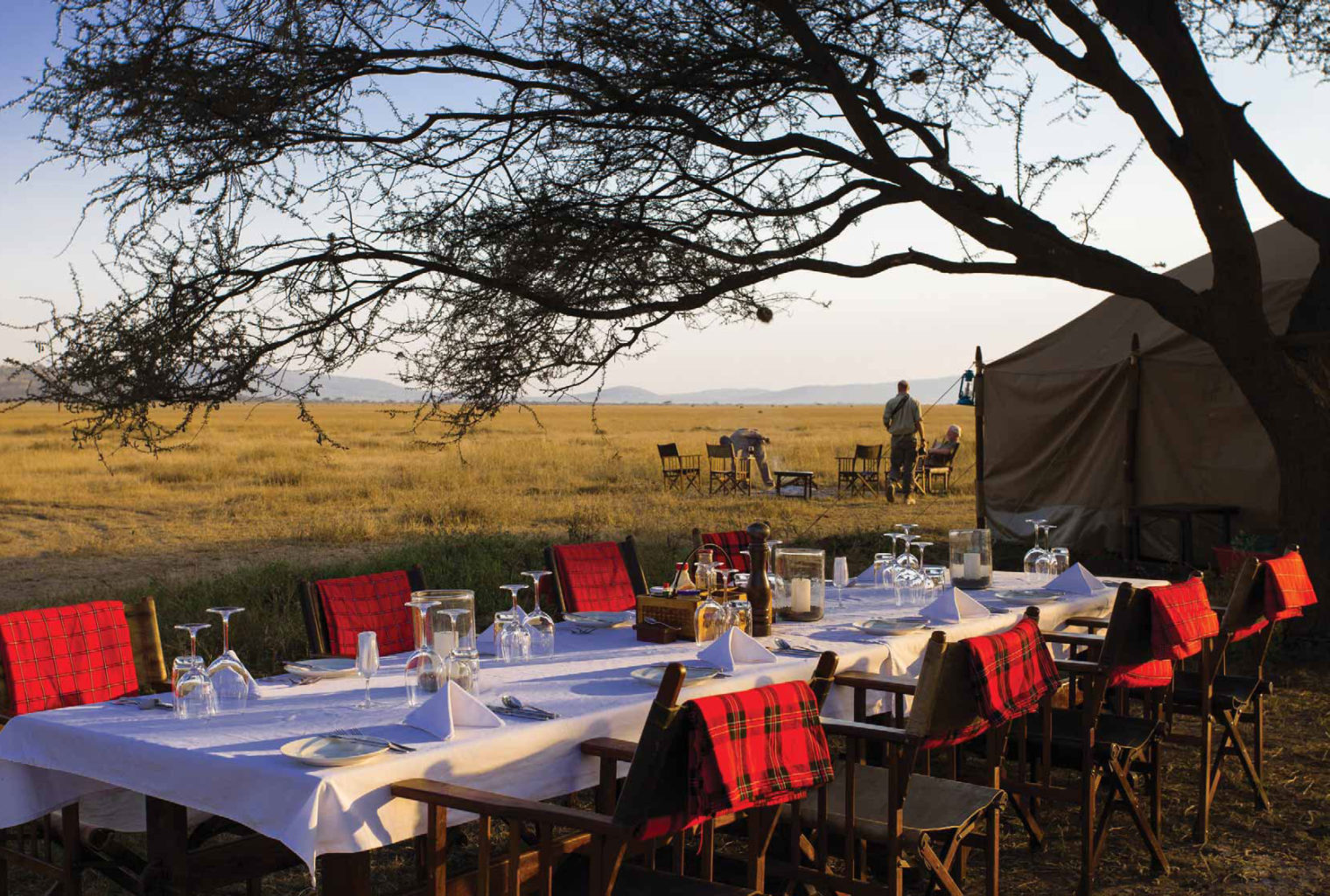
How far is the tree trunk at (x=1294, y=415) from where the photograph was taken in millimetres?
8391

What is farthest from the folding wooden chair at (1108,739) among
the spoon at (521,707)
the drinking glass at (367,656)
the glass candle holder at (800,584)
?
the drinking glass at (367,656)

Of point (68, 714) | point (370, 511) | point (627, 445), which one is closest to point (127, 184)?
point (68, 714)

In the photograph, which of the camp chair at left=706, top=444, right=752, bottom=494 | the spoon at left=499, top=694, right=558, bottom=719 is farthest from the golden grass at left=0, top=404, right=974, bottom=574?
the spoon at left=499, top=694, right=558, bottom=719

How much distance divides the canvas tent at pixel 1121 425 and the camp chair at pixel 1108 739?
7.46 metres

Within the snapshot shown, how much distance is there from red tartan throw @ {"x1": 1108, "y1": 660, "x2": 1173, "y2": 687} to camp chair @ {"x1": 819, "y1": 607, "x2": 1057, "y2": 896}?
60 cm

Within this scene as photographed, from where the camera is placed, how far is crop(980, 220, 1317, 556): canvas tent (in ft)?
38.5

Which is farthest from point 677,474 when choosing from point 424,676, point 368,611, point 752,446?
point 424,676

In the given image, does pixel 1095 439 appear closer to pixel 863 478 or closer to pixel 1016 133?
pixel 1016 133

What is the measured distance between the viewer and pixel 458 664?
141 inches

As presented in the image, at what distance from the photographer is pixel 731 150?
8195 millimetres

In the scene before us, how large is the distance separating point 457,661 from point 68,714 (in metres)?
1.05

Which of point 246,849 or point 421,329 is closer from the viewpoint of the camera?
point 246,849

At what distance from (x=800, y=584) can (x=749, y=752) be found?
2.28m

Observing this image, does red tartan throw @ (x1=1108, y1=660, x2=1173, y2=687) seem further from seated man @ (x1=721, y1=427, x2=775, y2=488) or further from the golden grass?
seated man @ (x1=721, y1=427, x2=775, y2=488)
